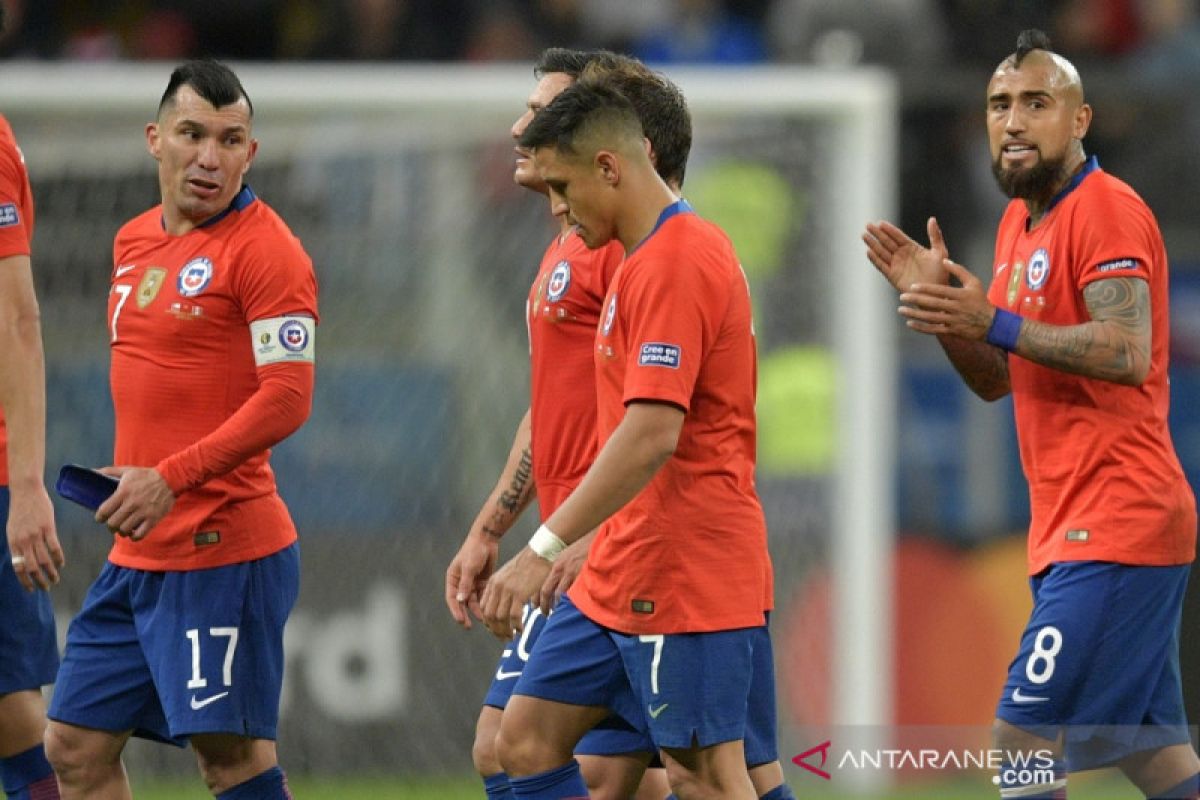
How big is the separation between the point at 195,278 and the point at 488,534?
1.05 m

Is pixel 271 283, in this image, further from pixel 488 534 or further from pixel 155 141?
pixel 488 534

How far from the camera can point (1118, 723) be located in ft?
16.3

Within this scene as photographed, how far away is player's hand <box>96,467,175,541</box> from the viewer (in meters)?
5.04

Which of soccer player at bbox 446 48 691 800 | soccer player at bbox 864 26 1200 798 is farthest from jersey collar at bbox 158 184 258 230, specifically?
soccer player at bbox 864 26 1200 798

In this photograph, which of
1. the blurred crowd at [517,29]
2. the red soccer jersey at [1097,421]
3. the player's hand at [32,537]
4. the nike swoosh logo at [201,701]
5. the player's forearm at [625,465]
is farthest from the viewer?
the blurred crowd at [517,29]

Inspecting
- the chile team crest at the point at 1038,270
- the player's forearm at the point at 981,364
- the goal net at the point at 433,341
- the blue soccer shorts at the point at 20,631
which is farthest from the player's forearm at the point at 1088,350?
the goal net at the point at 433,341

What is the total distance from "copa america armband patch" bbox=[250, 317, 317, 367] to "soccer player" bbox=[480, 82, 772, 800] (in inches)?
37.9

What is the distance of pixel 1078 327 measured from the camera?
15.9 feet

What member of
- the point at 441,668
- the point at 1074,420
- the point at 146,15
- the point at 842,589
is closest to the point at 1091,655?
the point at 1074,420

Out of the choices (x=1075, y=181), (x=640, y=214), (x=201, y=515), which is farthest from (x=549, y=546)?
(x=1075, y=181)

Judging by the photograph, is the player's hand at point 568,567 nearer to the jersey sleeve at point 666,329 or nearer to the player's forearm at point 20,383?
the jersey sleeve at point 666,329

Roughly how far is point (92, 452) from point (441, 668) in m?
1.74

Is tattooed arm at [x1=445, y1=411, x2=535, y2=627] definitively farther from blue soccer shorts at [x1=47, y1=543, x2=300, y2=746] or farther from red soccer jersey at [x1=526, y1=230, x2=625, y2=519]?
blue soccer shorts at [x1=47, y1=543, x2=300, y2=746]

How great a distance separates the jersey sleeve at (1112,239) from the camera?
4.92 m
